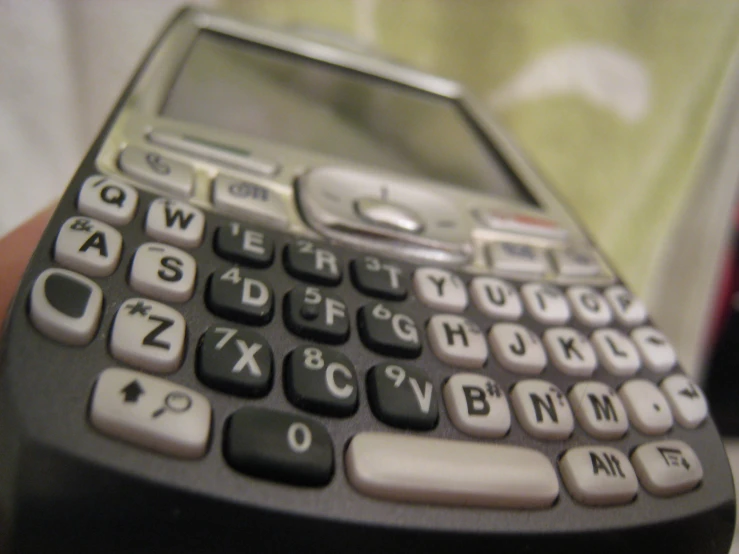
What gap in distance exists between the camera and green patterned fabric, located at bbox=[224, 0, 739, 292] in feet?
1.30

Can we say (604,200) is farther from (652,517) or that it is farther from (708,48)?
(652,517)

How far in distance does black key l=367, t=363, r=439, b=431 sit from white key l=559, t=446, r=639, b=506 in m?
0.04

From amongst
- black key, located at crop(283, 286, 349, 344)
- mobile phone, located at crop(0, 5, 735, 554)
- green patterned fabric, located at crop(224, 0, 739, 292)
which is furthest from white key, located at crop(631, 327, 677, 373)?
green patterned fabric, located at crop(224, 0, 739, 292)

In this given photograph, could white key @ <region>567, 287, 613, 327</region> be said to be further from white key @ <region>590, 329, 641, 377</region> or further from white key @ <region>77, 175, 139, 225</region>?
white key @ <region>77, 175, 139, 225</region>

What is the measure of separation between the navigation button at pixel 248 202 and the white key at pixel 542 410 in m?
0.10

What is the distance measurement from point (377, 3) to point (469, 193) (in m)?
0.20

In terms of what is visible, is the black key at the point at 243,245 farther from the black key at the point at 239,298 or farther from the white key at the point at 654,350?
the white key at the point at 654,350

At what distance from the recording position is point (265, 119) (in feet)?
0.98

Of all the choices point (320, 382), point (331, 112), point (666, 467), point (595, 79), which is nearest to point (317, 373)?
point (320, 382)

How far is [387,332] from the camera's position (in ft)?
0.59

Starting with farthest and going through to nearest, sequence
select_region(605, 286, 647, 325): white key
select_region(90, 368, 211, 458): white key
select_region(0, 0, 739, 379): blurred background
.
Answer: select_region(0, 0, 739, 379): blurred background → select_region(605, 286, 647, 325): white key → select_region(90, 368, 211, 458): white key

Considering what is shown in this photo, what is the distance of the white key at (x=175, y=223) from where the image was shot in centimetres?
18

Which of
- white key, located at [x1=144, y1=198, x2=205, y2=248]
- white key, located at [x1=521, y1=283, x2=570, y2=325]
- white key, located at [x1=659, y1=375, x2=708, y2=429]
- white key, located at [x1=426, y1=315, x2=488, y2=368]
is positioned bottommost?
white key, located at [x1=659, y1=375, x2=708, y2=429]

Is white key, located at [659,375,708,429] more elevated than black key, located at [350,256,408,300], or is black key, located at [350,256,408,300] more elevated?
black key, located at [350,256,408,300]
